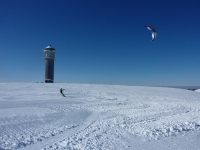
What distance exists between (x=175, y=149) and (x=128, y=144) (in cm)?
168

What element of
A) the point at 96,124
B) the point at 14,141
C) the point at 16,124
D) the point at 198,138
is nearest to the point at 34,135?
the point at 14,141

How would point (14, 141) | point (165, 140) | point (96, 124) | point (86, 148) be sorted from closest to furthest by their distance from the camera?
point (86, 148), point (14, 141), point (165, 140), point (96, 124)

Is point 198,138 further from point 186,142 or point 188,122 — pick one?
point 188,122

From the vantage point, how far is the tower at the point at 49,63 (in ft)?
198

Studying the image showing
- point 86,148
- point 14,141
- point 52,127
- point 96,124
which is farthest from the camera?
point 96,124

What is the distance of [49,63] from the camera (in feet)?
202

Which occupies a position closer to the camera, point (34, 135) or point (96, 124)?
point (34, 135)

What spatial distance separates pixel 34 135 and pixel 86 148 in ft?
8.58

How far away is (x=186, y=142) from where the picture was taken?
281 inches

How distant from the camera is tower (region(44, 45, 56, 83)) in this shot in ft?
198

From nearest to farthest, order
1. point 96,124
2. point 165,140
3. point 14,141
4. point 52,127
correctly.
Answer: point 14,141
point 165,140
point 52,127
point 96,124

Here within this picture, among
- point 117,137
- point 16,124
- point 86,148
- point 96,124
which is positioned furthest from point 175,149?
point 16,124

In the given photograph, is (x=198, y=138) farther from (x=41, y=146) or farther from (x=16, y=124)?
(x=16, y=124)

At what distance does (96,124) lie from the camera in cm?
972
